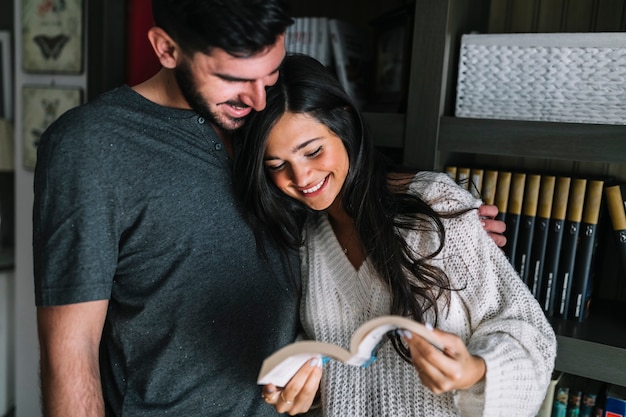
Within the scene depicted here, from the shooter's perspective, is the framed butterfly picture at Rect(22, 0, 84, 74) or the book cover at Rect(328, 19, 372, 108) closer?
the book cover at Rect(328, 19, 372, 108)

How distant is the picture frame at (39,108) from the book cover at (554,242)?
1495 mm

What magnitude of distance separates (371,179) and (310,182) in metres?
0.15

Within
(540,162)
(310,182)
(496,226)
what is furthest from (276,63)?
(540,162)

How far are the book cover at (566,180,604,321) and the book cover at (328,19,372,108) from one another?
2.16 feet

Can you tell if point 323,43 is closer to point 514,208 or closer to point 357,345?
point 514,208

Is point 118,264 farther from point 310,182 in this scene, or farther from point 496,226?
point 496,226

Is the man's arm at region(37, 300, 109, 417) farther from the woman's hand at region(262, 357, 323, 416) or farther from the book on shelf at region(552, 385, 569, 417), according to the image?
the book on shelf at region(552, 385, 569, 417)

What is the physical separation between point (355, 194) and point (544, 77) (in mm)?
499

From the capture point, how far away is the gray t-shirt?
985 millimetres

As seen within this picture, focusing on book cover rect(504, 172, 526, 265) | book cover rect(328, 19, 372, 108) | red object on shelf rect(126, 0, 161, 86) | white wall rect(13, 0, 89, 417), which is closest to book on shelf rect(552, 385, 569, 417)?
book cover rect(504, 172, 526, 265)

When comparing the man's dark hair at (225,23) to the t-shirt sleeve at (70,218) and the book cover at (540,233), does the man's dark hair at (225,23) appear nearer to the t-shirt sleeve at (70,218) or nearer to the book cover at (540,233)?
the t-shirt sleeve at (70,218)

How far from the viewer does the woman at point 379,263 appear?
1018 millimetres

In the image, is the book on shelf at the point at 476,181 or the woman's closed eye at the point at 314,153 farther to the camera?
the book on shelf at the point at 476,181

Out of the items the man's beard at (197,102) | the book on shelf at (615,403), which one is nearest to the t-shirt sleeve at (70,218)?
the man's beard at (197,102)
